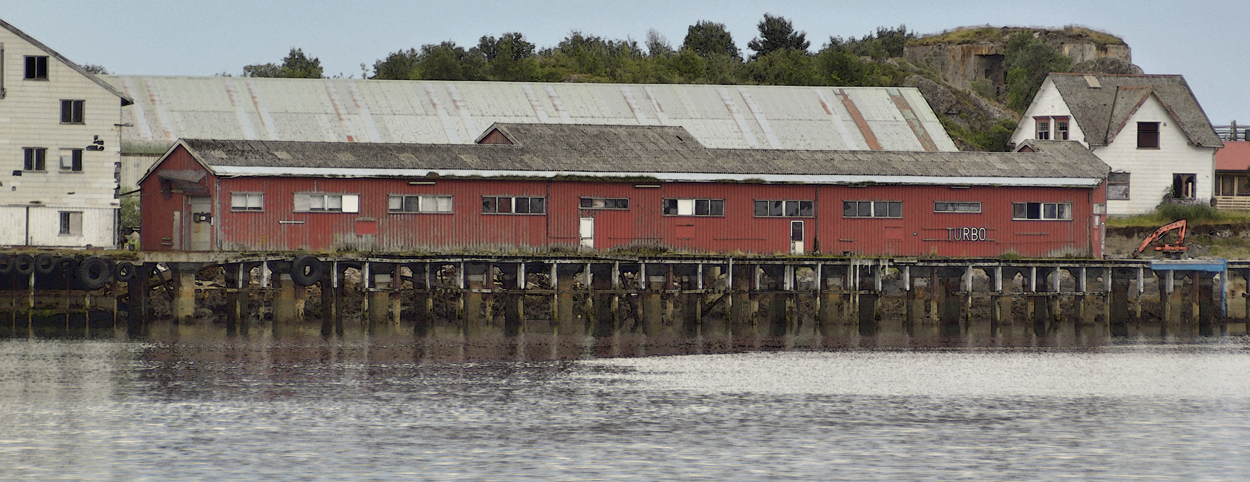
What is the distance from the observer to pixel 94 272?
56.2 m

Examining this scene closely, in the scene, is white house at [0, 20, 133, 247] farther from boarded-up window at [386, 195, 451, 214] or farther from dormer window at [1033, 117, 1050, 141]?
dormer window at [1033, 117, 1050, 141]

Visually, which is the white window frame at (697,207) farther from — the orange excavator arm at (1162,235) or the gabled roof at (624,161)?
the orange excavator arm at (1162,235)

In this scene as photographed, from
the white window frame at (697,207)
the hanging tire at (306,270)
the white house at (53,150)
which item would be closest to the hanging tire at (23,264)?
the white house at (53,150)

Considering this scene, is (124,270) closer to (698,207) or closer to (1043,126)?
(698,207)

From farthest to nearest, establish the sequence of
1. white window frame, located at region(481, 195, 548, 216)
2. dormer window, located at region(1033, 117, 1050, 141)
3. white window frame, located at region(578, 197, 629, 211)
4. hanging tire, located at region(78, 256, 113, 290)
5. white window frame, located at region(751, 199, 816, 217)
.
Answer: dormer window, located at region(1033, 117, 1050, 141) < white window frame, located at region(751, 199, 816, 217) < white window frame, located at region(578, 197, 629, 211) < white window frame, located at region(481, 195, 548, 216) < hanging tire, located at region(78, 256, 113, 290)

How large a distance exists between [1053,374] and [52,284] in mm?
34689

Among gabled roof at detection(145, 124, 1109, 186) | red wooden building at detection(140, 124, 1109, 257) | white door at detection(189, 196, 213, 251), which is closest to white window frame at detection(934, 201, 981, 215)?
red wooden building at detection(140, 124, 1109, 257)

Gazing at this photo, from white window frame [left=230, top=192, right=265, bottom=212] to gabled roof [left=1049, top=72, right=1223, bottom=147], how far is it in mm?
45883

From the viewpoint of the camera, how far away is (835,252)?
63781mm

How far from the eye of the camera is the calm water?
3102cm

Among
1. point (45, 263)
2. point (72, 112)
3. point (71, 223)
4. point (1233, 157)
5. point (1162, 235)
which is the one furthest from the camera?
point (1233, 157)

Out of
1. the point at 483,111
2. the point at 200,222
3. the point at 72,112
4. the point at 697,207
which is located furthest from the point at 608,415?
the point at 483,111

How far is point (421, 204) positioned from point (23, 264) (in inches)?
566

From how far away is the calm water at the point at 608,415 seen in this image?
31016mm
